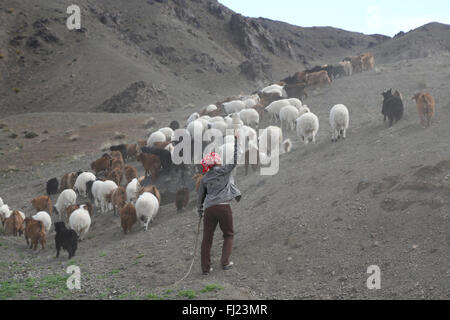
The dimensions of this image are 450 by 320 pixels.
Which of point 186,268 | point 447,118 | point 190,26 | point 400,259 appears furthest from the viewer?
point 190,26

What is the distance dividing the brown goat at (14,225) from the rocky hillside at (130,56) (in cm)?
2513

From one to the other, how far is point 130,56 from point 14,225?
48.1 m

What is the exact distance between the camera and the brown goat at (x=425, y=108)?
1213 cm

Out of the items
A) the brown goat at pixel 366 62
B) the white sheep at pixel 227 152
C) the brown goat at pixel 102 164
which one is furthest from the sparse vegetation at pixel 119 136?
the brown goat at pixel 366 62

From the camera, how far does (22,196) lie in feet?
59.7

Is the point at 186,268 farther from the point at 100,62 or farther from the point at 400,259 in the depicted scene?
the point at 100,62

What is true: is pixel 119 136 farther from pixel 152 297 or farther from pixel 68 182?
pixel 152 297

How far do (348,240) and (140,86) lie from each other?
116 ft

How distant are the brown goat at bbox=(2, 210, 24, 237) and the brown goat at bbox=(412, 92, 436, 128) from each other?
35.8 ft

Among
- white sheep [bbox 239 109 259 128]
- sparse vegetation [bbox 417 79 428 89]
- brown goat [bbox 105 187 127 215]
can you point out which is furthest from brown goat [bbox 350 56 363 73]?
brown goat [bbox 105 187 127 215]

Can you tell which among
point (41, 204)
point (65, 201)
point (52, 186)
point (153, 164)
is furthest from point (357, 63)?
point (41, 204)

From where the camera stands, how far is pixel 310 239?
783cm

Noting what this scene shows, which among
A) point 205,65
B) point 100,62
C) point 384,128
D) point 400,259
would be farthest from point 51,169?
point 205,65

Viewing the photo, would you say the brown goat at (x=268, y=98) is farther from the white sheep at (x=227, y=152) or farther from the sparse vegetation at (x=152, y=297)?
the sparse vegetation at (x=152, y=297)
